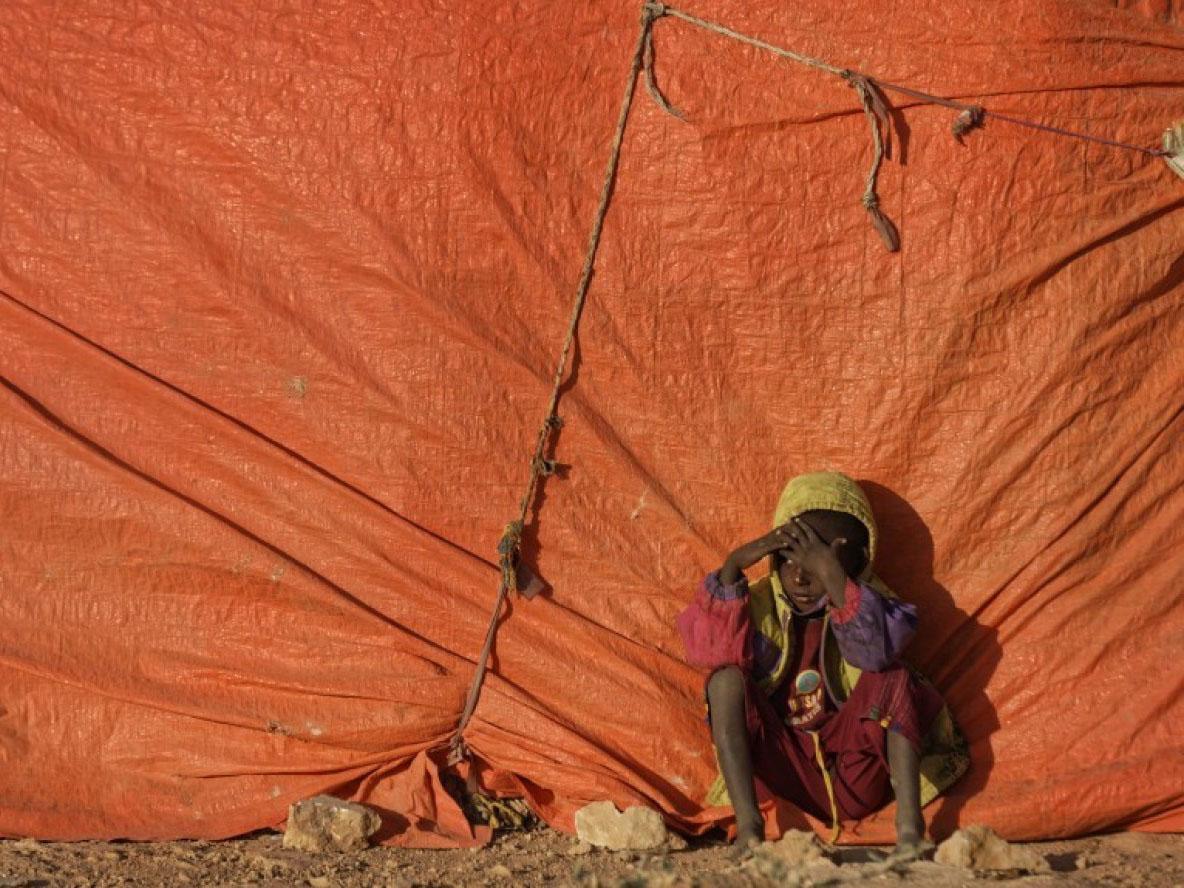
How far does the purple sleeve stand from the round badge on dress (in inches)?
5.3

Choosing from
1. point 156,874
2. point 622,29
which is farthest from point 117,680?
point 622,29

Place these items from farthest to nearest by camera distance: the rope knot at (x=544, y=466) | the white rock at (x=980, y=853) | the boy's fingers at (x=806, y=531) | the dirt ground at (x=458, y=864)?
1. the rope knot at (x=544, y=466)
2. the boy's fingers at (x=806, y=531)
3. the dirt ground at (x=458, y=864)
4. the white rock at (x=980, y=853)

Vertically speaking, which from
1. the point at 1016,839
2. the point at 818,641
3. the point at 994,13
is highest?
the point at 994,13

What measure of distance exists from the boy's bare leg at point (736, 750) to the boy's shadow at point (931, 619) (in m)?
0.51

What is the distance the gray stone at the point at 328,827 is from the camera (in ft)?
11.5

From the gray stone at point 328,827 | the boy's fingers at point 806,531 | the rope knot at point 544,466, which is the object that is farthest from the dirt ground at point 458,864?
the rope knot at point 544,466

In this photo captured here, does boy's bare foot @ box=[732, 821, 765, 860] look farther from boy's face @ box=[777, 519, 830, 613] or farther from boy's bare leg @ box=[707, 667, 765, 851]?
boy's face @ box=[777, 519, 830, 613]

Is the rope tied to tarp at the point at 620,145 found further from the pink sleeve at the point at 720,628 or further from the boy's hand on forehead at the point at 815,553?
the boy's hand on forehead at the point at 815,553

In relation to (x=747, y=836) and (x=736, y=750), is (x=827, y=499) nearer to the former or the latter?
(x=736, y=750)

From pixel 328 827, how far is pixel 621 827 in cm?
65

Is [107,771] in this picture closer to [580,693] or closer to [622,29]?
[580,693]

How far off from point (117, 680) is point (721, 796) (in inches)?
55.9

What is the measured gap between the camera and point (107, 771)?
3.71 m

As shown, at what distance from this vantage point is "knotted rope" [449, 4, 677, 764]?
3725mm
